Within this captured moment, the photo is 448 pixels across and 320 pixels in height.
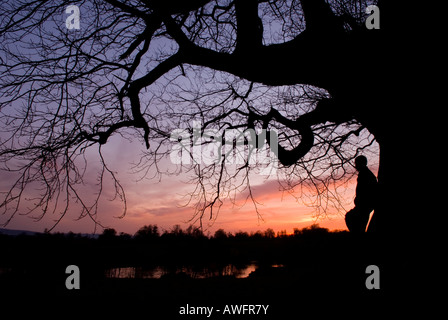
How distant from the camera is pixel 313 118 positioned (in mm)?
3734

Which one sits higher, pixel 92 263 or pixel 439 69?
pixel 439 69

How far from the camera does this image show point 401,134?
7.80 feet

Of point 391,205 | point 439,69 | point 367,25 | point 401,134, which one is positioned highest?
point 367,25

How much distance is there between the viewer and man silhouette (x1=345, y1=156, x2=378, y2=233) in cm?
304

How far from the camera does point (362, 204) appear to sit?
3076 mm

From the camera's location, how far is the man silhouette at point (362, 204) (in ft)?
9.99
